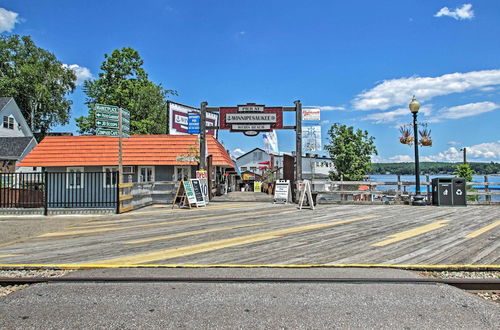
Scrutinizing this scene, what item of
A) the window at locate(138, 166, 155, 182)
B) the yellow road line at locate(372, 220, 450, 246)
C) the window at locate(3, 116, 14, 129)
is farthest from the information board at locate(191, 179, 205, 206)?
the window at locate(3, 116, 14, 129)

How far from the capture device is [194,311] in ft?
12.8

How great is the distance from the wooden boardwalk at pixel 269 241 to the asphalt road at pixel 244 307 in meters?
1.32

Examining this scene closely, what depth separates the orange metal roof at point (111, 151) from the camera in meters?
23.3

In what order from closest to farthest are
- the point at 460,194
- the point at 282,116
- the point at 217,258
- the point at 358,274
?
the point at 358,274, the point at 217,258, the point at 460,194, the point at 282,116

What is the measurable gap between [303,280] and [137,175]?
2067cm

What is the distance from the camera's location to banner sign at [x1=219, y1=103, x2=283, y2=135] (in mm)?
A: 18594

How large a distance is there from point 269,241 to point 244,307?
385 cm

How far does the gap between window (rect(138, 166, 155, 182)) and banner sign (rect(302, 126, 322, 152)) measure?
1438cm

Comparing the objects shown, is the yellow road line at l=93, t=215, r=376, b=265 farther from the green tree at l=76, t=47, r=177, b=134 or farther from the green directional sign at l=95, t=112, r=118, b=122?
the green tree at l=76, t=47, r=177, b=134

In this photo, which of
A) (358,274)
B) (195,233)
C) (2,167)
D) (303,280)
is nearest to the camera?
(303,280)

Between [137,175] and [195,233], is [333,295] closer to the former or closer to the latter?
[195,233]

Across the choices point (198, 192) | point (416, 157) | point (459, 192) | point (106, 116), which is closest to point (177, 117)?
point (198, 192)

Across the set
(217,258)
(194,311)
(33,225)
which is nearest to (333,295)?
(194,311)

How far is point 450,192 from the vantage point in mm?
15594
